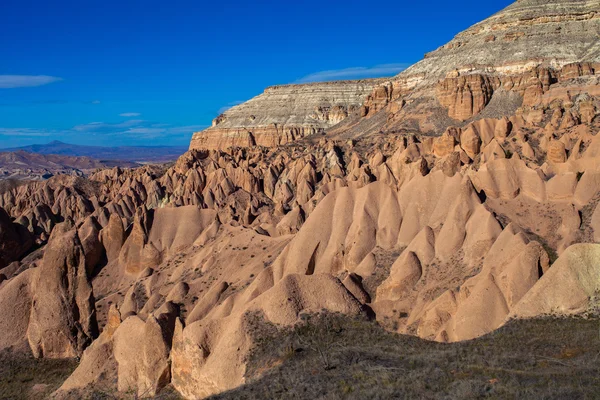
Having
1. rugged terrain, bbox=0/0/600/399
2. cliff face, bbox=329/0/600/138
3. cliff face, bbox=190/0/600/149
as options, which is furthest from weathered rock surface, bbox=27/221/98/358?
cliff face, bbox=190/0/600/149

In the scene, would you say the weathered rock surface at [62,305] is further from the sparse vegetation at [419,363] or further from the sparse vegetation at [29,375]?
the sparse vegetation at [419,363]

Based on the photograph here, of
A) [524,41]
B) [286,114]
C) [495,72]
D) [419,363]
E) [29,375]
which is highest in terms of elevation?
[524,41]

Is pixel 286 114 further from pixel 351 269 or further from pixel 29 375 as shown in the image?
pixel 29 375

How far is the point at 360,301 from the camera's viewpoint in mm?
27938

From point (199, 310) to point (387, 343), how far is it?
10.6m

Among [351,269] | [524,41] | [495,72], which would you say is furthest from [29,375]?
[524,41]

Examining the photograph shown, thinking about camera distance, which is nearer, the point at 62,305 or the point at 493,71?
the point at 62,305

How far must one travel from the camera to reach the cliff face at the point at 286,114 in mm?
118500

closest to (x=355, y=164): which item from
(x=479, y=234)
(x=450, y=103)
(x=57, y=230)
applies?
(x=450, y=103)

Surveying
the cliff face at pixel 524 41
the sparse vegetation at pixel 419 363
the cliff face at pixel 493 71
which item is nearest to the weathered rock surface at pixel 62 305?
the sparse vegetation at pixel 419 363

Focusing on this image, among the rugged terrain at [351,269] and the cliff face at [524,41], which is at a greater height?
the cliff face at [524,41]

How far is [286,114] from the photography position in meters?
127

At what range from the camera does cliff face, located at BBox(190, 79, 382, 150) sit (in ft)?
389

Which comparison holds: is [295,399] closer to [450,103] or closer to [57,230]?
[57,230]
